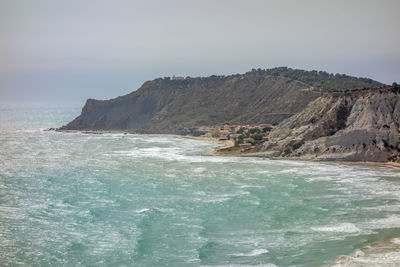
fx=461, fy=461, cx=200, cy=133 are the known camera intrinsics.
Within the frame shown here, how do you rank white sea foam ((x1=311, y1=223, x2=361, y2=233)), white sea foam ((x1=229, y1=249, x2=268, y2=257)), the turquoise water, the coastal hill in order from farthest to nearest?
1. the coastal hill
2. white sea foam ((x1=311, y1=223, x2=361, y2=233))
3. the turquoise water
4. white sea foam ((x1=229, y1=249, x2=268, y2=257))

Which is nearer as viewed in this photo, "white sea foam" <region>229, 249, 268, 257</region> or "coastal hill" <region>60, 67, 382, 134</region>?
"white sea foam" <region>229, 249, 268, 257</region>

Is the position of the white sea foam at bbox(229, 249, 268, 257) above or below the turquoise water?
below

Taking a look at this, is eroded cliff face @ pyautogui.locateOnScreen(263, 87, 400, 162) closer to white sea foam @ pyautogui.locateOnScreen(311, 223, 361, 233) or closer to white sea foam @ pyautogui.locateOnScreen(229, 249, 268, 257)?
white sea foam @ pyautogui.locateOnScreen(311, 223, 361, 233)

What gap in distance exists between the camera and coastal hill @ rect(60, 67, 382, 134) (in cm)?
11506

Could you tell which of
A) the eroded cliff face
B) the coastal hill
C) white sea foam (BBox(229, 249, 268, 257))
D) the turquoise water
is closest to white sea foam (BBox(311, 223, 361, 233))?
the turquoise water

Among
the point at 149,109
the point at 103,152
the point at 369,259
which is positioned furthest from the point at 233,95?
the point at 369,259

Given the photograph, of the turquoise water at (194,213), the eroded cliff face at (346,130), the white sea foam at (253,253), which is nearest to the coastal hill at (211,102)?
the eroded cliff face at (346,130)

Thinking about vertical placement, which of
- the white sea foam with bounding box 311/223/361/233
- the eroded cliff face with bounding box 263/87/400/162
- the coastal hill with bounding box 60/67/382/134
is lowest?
the white sea foam with bounding box 311/223/361/233

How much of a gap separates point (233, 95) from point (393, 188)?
319 feet

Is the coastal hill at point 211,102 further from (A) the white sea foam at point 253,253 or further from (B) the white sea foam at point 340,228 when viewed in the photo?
(A) the white sea foam at point 253,253

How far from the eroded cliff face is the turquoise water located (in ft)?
13.3

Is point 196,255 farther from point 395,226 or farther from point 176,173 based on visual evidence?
point 176,173

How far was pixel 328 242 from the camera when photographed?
24078 millimetres

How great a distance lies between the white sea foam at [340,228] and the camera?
85.4 ft
